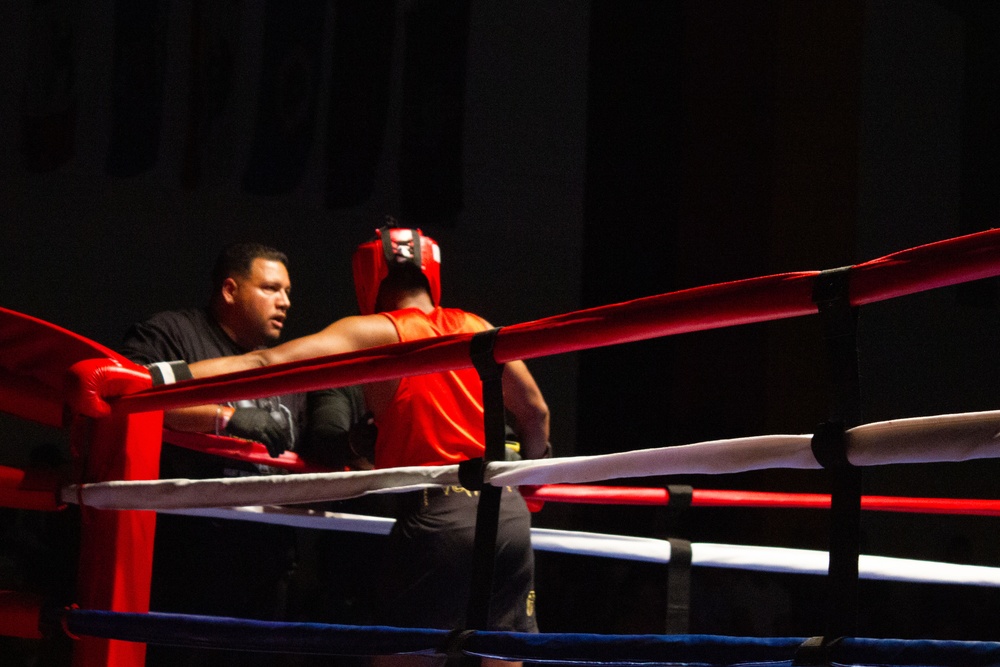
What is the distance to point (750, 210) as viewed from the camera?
4.51m

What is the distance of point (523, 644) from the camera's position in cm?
95

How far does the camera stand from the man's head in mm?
2480

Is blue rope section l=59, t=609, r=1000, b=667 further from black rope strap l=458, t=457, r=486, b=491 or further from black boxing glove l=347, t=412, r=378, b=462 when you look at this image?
black boxing glove l=347, t=412, r=378, b=462

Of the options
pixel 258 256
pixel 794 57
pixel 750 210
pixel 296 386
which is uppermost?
pixel 794 57

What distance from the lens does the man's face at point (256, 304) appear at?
2.48 metres

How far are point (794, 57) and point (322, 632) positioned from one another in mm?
4061

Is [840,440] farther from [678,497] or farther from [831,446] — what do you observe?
[678,497]

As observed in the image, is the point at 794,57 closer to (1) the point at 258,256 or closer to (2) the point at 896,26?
(2) the point at 896,26

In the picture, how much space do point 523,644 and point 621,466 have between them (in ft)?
0.61

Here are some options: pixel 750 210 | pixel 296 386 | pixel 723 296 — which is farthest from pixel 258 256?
pixel 750 210

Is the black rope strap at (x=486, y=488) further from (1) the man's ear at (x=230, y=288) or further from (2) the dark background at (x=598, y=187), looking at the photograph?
(2) the dark background at (x=598, y=187)

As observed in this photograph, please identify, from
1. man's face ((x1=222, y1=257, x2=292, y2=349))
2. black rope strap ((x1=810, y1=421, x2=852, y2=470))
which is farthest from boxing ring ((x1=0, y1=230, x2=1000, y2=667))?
man's face ((x1=222, y1=257, x2=292, y2=349))

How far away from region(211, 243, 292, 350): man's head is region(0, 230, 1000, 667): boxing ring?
2.17 ft

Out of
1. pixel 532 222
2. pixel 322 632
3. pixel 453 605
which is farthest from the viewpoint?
pixel 532 222
